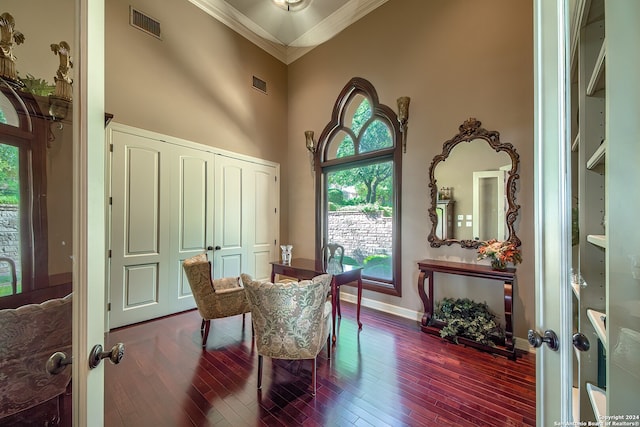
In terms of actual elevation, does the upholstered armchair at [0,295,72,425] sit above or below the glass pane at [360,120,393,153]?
below

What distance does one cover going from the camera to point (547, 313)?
873mm

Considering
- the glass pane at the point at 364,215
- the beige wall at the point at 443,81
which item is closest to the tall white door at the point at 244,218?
the glass pane at the point at 364,215

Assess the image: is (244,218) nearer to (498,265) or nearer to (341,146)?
(341,146)

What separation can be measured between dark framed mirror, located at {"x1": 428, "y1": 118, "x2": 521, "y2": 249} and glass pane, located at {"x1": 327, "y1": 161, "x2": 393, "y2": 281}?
2.44 feet

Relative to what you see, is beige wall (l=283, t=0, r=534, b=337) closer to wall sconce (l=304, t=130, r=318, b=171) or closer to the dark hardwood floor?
wall sconce (l=304, t=130, r=318, b=171)

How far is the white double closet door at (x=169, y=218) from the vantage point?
3.04 metres

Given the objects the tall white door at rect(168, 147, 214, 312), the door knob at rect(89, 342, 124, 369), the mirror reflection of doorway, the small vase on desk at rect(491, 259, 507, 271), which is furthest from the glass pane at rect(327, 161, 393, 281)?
the door knob at rect(89, 342, 124, 369)

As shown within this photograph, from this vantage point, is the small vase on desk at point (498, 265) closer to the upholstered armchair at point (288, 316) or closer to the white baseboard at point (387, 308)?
the white baseboard at point (387, 308)

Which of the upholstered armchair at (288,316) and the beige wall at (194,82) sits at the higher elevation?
the beige wall at (194,82)

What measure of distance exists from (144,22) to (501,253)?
17.2 feet

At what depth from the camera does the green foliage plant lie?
99.8 inches

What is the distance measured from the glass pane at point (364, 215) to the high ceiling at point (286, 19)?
2.57 m

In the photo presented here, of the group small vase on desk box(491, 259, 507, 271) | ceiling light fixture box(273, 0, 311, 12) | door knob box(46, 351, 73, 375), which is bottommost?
small vase on desk box(491, 259, 507, 271)

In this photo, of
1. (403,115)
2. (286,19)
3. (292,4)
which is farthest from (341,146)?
(286,19)
